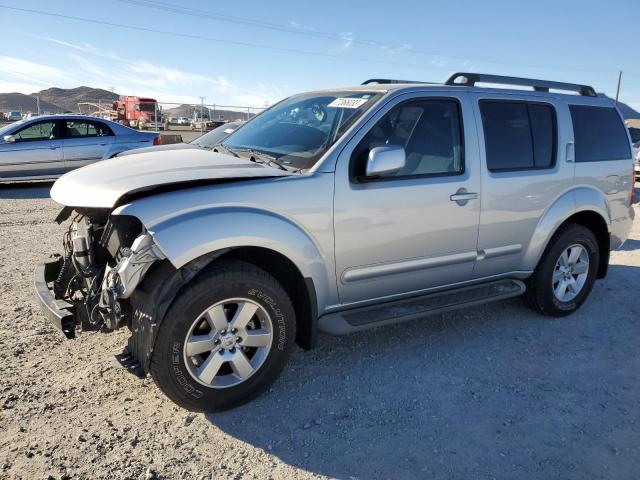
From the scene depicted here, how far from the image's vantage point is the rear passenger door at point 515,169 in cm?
396

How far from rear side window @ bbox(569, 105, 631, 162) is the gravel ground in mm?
1592

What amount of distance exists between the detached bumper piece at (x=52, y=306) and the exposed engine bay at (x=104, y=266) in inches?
1.5

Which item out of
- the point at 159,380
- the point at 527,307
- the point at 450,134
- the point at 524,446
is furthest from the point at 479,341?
the point at 159,380

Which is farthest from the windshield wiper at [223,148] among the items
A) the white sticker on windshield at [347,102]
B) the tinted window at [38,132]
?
the tinted window at [38,132]

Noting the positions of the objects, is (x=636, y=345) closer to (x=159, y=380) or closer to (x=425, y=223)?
(x=425, y=223)

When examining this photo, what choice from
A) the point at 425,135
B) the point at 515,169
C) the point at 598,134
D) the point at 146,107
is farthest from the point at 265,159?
the point at 146,107

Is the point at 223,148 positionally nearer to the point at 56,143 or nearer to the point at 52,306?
the point at 52,306

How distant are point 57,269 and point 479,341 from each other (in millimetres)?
3257

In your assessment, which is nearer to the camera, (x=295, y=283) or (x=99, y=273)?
(x=99, y=273)

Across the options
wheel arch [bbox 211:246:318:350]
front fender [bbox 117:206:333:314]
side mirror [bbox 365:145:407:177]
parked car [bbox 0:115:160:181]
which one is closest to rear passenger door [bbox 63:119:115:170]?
parked car [bbox 0:115:160:181]

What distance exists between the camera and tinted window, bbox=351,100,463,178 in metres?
3.56

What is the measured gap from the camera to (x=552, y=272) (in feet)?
14.9

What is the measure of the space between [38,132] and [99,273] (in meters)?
8.97

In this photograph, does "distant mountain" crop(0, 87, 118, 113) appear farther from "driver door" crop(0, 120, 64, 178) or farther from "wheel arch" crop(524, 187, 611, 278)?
"wheel arch" crop(524, 187, 611, 278)
